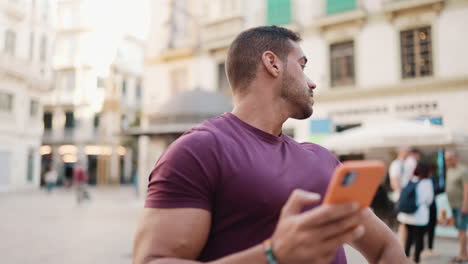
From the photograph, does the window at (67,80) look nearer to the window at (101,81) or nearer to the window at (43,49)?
the window at (101,81)

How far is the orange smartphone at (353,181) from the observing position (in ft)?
2.46

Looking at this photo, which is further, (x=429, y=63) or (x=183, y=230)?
(x=429, y=63)

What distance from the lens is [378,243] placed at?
Result: 1396 mm

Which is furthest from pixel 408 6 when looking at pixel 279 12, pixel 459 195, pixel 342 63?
pixel 459 195

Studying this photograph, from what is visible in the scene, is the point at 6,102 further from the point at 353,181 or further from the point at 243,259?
the point at 353,181

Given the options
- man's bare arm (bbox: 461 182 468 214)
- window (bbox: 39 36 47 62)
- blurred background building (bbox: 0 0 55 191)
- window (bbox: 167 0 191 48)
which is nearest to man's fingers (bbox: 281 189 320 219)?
man's bare arm (bbox: 461 182 468 214)

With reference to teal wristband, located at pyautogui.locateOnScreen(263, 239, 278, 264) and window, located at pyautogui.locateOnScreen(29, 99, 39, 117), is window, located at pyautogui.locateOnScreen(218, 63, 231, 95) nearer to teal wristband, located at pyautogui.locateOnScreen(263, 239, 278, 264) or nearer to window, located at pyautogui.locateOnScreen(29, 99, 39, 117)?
teal wristband, located at pyautogui.locateOnScreen(263, 239, 278, 264)

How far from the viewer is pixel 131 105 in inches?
1416

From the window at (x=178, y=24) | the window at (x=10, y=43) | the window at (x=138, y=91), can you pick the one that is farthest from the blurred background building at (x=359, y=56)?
the window at (x=138, y=91)

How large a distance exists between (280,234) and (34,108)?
1141 inches

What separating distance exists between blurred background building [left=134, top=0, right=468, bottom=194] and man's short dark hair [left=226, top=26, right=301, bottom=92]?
7670mm

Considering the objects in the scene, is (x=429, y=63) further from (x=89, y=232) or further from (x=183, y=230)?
(x=183, y=230)

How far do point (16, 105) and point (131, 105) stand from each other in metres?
12.9

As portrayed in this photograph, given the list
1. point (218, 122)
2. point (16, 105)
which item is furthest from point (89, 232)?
point (16, 105)
